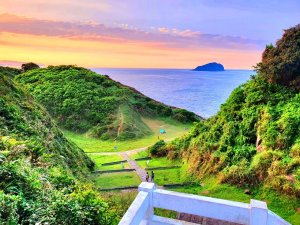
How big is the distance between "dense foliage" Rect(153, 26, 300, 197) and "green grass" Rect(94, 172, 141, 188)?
3.98 metres

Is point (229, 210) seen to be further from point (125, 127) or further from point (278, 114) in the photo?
point (125, 127)

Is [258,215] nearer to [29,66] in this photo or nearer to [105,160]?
[105,160]

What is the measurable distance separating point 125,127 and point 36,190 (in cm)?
3316

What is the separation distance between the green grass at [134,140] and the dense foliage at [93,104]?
122 centimetres

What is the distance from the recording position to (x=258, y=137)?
16219 mm

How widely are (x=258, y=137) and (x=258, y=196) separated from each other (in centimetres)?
362

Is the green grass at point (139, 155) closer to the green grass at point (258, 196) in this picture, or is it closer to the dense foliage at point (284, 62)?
the green grass at point (258, 196)

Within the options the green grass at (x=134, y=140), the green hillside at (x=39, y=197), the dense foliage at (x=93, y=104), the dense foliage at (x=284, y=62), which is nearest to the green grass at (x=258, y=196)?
the dense foliage at (x=284, y=62)

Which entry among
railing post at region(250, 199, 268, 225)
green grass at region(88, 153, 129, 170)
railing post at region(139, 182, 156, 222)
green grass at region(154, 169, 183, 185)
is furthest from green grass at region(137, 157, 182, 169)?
railing post at region(250, 199, 268, 225)

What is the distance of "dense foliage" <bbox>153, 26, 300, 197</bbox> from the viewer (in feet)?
45.6

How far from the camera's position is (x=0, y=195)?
5523 mm

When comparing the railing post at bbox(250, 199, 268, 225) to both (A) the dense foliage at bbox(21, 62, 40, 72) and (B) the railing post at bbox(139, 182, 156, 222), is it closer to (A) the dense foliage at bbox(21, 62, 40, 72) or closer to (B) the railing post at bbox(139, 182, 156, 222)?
(B) the railing post at bbox(139, 182, 156, 222)

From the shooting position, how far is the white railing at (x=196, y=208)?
194 inches

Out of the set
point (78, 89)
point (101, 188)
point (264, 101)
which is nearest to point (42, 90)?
point (78, 89)
